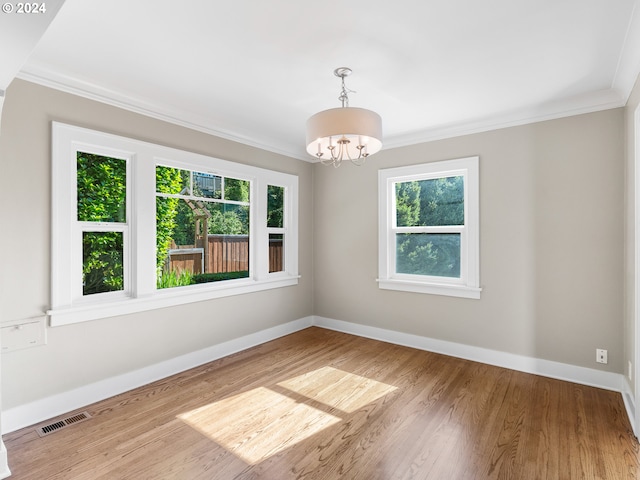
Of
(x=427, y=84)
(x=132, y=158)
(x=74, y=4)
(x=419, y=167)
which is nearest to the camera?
(x=74, y=4)

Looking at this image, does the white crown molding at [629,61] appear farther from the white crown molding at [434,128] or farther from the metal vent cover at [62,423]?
the metal vent cover at [62,423]

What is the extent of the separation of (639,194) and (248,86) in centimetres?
298

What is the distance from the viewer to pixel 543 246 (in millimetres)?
3221

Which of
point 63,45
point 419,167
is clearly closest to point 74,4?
point 63,45

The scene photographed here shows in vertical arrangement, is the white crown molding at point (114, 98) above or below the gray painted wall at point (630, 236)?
above

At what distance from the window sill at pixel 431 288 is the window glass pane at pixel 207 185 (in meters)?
2.27

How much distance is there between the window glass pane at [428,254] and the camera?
3.81 meters

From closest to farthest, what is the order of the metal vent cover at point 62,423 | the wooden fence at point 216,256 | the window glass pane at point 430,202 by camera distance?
1. the metal vent cover at point 62,423
2. the wooden fence at point 216,256
3. the window glass pane at point 430,202

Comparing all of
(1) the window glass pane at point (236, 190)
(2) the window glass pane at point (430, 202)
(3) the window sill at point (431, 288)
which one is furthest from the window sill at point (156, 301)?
(2) the window glass pane at point (430, 202)

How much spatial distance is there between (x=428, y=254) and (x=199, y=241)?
8.67ft

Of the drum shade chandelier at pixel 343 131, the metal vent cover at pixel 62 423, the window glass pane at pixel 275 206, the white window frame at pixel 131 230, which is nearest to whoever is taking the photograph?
the drum shade chandelier at pixel 343 131

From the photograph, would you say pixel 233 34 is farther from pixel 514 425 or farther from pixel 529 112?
pixel 514 425

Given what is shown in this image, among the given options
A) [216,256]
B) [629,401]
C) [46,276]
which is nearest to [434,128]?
[216,256]

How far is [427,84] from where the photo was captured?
2727 millimetres
